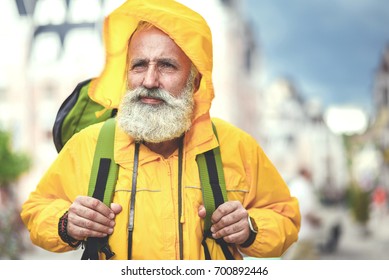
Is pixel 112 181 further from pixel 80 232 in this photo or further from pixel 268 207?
pixel 268 207

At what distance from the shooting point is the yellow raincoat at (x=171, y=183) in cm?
182

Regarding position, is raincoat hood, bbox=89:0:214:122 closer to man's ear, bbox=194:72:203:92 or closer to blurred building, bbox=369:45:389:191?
man's ear, bbox=194:72:203:92

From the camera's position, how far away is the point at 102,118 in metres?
2.02

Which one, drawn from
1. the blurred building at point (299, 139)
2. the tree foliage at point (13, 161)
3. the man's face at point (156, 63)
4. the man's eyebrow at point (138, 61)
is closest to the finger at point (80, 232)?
the man's face at point (156, 63)

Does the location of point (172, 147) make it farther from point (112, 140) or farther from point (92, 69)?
point (92, 69)

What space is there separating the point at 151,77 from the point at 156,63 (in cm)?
6

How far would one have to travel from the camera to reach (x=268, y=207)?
1.93 m

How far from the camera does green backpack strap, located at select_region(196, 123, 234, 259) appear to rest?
71.7 inches

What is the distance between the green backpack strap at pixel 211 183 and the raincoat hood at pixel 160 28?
17 centimetres

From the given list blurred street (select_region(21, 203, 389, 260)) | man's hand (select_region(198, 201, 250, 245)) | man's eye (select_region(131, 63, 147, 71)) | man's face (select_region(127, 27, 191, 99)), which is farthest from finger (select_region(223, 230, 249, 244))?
blurred street (select_region(21, 203, 389, 260))

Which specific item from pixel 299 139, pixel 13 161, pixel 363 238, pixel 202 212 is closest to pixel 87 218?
pixel 202 212

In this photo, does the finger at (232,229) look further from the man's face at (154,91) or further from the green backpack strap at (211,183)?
the man's face at (154,91)
